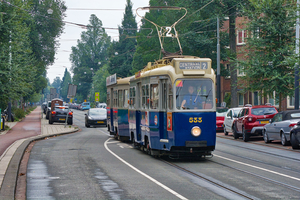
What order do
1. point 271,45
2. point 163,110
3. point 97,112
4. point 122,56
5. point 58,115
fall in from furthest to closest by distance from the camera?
point 122,56, point 58,115, point 97,112, point 271,45, point 163,110

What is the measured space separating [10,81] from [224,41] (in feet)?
84.2

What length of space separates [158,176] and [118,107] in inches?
453

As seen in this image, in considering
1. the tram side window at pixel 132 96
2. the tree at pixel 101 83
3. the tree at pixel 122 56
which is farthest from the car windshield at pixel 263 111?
the tree at pixel 101 83

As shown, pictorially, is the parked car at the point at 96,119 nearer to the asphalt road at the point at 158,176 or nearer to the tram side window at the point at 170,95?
the asphalt road at the point at 158,176

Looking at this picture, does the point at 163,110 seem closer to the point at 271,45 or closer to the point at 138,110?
the point at 138,110

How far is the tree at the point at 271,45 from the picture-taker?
26.4 meters

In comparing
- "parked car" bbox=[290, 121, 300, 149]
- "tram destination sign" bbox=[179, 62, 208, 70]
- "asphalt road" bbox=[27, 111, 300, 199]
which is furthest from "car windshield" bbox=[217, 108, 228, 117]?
"tram destination sign" bbox=[179, 62, 208, 70]

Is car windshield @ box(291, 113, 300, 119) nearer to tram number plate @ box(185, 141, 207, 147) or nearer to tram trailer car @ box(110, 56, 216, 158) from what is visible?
tram trailer car @ box(110, 56, 216, 158)

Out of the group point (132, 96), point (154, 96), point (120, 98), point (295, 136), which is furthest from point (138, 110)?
point (295, 136)

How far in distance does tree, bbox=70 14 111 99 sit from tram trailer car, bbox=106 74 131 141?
9379 centimetres

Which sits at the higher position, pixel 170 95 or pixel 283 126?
pixel 170 95

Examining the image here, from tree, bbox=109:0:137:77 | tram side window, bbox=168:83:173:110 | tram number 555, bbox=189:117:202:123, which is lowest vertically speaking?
tram number 555, bbox=189:117:202:123

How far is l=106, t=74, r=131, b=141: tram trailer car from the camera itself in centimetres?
2095

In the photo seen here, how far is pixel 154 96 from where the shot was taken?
Answer: 50.1 feet
